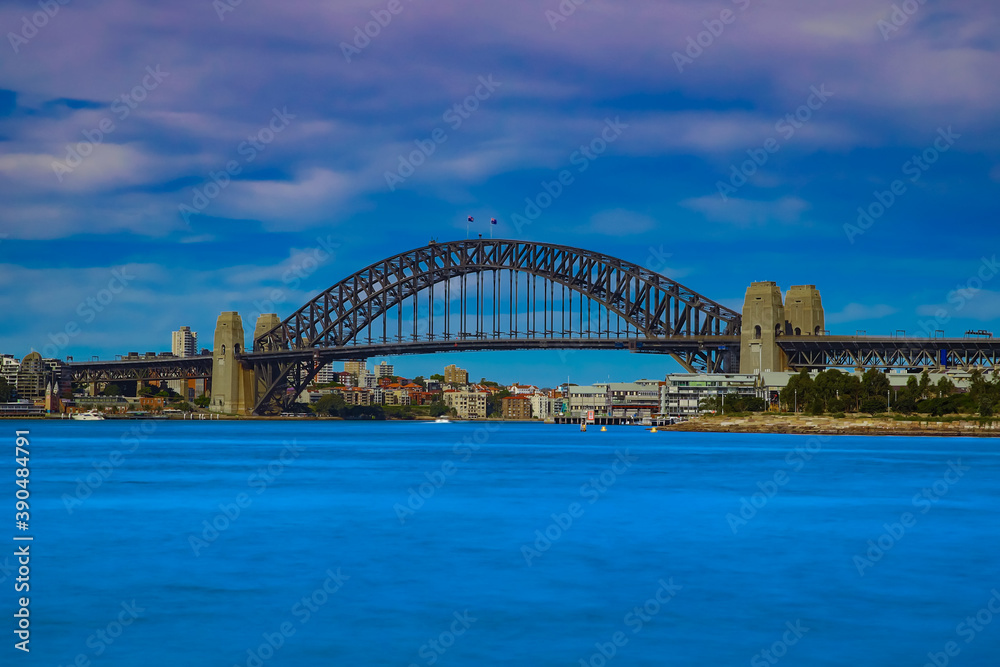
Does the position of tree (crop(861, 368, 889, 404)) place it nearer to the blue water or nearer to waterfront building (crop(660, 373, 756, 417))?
waterfront building (crop(660, 373, 756, 417))

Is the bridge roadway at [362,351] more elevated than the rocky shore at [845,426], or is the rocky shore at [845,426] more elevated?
the bridge roadway at [362,351]

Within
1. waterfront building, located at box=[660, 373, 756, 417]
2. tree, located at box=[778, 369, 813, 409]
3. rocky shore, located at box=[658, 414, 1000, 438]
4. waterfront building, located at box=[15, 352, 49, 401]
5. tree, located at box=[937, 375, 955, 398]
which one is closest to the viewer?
rocky shore, located at box=[658, 414, 1000, 438]

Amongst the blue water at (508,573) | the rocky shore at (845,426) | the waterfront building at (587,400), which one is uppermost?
the waterfront building at (587,400)

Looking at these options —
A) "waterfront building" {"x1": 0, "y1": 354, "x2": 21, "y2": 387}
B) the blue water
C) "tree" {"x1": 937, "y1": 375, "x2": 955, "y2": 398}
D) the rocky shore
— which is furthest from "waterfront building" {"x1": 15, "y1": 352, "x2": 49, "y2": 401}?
the blue water

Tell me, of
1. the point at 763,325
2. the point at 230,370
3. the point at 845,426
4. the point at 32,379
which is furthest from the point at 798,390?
the point at 32,379

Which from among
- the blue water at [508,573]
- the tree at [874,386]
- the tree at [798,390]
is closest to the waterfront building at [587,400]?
the tree at [798,390]

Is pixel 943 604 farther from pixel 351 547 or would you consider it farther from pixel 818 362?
pixel 818 362

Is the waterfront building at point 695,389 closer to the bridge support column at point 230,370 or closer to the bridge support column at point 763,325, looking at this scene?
the bridge support column at point 763,325

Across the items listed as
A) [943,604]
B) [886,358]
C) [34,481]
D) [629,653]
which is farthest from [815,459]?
[886,358]
